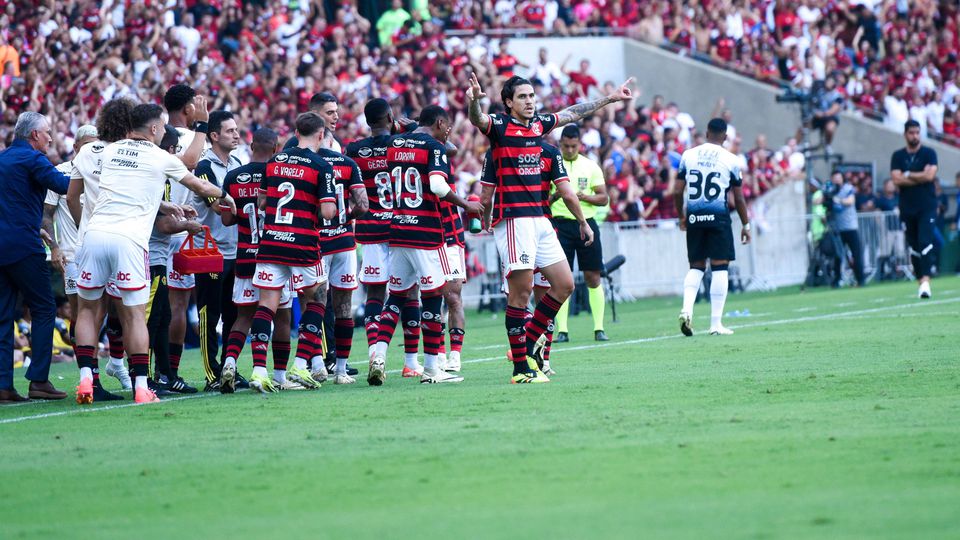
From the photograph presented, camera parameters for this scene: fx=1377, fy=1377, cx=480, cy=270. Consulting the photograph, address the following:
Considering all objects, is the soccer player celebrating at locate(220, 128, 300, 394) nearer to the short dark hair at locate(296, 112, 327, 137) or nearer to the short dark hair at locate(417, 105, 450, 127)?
the short dark hair at locate(296, 112, 327, 137)

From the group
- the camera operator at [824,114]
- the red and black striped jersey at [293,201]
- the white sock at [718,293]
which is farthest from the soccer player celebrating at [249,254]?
the camera operator at [824,114]

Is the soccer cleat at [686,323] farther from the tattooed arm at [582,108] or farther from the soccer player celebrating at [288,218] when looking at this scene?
the soccer player celebrating at [288,218]

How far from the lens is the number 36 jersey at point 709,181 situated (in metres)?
15.6

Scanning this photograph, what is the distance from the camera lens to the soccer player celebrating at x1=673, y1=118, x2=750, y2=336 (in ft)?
51.2

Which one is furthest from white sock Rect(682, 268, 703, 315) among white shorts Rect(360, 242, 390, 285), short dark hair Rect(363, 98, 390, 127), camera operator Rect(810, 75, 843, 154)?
camera operator Rect(810, 75, 843, 154)

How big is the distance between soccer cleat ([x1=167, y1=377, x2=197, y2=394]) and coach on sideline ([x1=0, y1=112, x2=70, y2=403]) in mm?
907

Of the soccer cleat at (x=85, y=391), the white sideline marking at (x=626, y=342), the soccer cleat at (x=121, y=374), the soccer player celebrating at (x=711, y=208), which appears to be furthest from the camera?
the soccer player celebrating at (x=711, y=208)

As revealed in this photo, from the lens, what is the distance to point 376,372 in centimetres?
1136

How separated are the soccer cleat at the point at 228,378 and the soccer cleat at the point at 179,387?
26.1 inches

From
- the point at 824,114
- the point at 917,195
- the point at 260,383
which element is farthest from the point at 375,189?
the point at 824,114

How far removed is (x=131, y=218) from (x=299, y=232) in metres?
1.29

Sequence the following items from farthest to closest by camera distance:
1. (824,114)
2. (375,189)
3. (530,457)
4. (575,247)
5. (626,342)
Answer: (824,114) → (575,247) → (626,342) → (375,189) → (530,457)

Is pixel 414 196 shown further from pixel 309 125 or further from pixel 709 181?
pixel 709 181

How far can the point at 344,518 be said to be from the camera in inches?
230
